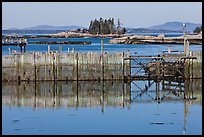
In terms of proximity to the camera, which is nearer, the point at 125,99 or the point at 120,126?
the point at 120,126

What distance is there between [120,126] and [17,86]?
17.1 meters

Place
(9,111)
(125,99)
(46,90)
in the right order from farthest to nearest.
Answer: (46,90) → (125,99) → (9,111)

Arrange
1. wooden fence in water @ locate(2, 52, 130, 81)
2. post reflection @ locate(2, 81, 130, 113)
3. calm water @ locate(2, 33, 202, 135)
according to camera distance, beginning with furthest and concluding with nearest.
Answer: wooden fence in water @ locate(2, 52, 130, 81) → post reflection @ locate(2, 81, 130, 113) → calm water @ locate(2, 33, 202, 135)

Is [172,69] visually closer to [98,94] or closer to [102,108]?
[98,94]

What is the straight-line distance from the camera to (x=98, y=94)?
37.7 metres

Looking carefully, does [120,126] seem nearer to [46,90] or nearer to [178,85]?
[46,90]

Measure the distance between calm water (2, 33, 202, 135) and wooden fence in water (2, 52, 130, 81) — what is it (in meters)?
0.65

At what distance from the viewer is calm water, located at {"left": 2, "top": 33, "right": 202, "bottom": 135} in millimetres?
24891

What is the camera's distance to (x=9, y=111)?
99.5 feet

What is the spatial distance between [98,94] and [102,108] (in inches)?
249

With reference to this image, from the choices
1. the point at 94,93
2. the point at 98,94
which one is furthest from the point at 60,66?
the point at 98,94

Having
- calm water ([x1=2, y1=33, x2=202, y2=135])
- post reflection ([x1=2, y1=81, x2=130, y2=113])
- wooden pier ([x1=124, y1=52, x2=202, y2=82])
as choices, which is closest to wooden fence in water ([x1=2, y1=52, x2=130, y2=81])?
post reflection ([x1=2, y1=81, x2=130, y2=113])

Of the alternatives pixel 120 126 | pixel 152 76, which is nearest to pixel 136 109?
pixel 120 126

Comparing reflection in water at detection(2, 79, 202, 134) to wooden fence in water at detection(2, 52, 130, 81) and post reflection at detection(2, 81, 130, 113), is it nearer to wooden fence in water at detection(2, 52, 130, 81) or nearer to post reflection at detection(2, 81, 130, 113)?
post reflection at detection(2, 81, 130, 113)
